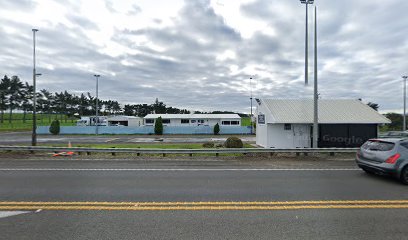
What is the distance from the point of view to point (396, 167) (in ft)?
26.2

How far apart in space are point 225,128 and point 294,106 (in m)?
27.1

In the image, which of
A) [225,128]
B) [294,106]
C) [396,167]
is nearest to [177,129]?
[225,128]

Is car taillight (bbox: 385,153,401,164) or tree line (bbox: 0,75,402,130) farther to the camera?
tree line (bbox: 0,75,402,130)

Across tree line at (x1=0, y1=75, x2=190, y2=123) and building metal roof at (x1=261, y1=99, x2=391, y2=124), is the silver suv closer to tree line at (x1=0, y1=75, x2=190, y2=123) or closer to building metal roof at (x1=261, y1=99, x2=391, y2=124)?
building metal roof at (x1=261, y1=99, x2=391, y2=124)

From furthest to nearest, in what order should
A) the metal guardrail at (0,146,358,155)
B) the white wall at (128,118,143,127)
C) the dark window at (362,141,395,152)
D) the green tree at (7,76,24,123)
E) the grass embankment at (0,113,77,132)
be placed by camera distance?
the green tree at (7,76,24,123)
the white wall at (128,118,143,127)
the grass embankment at (0,113,77,132)
the metal guardrail at (0,146,358,155)
the dark window at (362,141,395,152)

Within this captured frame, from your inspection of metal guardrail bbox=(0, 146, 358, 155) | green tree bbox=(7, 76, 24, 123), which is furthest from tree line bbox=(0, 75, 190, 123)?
metal guardrail bbox=(0, 146, 358, 155)

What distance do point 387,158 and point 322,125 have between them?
1364cm

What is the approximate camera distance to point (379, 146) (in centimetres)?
870

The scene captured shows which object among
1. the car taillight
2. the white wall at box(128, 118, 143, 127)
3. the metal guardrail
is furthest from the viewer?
the white wall at box(128, 118, 143, 127)

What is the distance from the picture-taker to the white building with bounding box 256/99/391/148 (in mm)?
21156

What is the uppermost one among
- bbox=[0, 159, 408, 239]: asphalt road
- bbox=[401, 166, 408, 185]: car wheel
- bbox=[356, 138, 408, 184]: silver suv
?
bbox=[356, 138, 408, 184]: silver suv

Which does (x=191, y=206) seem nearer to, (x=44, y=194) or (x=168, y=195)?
(x=168, y=195)

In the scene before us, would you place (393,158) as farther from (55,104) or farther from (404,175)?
(55,104)

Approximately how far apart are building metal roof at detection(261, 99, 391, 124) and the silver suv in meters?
12.0
